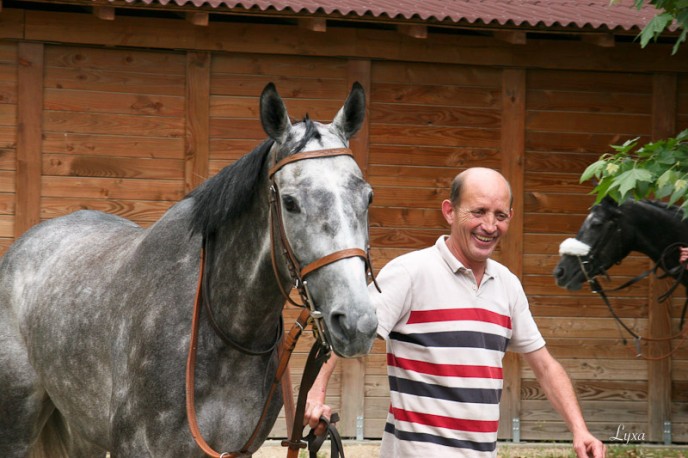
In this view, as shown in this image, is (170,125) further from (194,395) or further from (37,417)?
(194,395)

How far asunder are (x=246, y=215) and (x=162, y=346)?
0.56m

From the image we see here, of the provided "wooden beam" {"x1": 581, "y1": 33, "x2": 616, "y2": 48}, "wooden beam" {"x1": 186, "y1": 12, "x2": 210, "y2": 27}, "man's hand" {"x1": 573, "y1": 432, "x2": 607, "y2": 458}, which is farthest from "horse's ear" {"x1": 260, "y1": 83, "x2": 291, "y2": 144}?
"wooden beam" {"x1": 581, "y1": 33, "x2": 616, "y2": 48}

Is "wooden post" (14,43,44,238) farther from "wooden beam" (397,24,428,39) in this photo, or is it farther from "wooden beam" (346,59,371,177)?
"wooden beam" (397,24,428,39)


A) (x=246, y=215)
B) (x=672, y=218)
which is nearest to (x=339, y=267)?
(x=246, y=215)

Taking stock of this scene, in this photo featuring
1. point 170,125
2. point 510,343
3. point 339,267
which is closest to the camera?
point 339,267

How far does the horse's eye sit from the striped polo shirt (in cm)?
46

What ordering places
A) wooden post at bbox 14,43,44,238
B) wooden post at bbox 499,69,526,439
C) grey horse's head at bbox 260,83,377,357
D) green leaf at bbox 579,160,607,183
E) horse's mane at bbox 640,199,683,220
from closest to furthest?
grey horse's head at bbox 260,83,377,357, green leaf at bbox 579,160,607,183, horse's mane at bbox 640,199,683,220, wooden post at bbox 14,43,44,238, wooden post at bbox 499,69,526,439

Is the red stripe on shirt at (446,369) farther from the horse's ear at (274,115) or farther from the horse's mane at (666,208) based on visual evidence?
the horse's mane at (666,208)

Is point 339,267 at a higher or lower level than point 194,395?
higher

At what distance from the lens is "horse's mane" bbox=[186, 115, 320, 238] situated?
3.83 meters

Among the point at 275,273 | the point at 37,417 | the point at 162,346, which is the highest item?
the point at 275,273

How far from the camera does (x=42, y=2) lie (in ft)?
28.0

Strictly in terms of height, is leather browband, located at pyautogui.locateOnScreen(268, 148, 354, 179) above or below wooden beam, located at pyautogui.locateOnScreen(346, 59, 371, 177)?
below

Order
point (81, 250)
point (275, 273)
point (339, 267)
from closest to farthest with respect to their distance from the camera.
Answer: point (339, 267), point (275, 273), point (81, 250)
